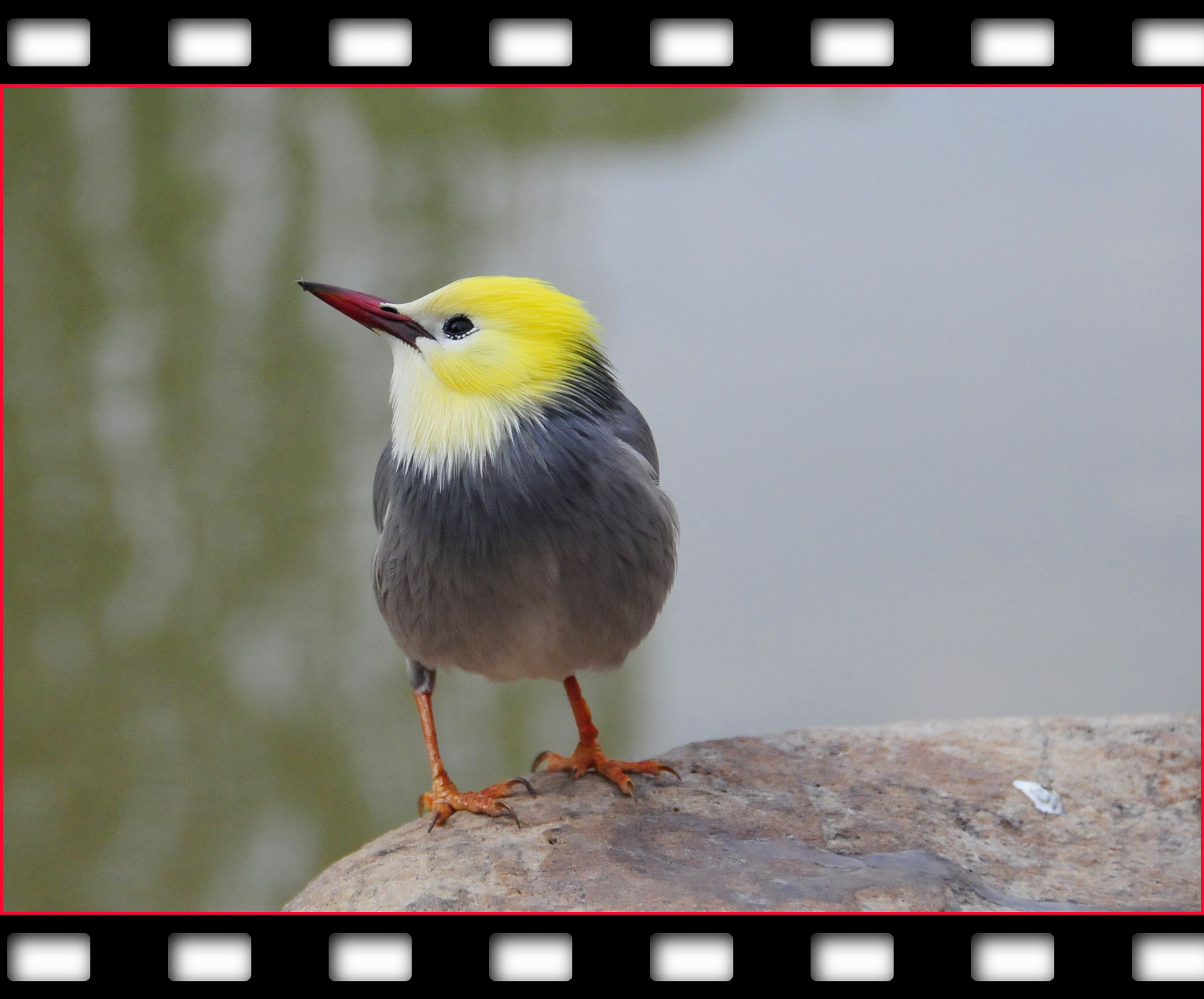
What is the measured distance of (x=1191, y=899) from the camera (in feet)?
8.46

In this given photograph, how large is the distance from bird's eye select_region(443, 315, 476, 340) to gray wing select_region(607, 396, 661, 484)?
0.37 m

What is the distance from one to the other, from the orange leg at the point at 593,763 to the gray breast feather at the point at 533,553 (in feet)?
1.17

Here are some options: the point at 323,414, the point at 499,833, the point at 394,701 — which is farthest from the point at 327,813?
the point at 499,833

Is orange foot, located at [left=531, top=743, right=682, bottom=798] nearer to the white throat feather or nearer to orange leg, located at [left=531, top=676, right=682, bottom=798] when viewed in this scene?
orange leg, located at [left=531, top=676, right=682, bottom=798]

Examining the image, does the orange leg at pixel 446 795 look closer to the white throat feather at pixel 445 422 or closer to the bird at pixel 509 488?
the bird at pixel 509 488

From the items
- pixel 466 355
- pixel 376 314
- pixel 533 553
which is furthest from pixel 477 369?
pixel 533 553

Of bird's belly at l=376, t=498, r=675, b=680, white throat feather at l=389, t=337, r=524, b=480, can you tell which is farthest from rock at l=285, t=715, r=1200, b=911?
white throat feather at l=389, t=337, r=524, b=480

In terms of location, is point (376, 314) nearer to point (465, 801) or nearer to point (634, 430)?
point (634, 430)

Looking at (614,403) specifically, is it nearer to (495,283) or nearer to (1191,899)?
(495,283)

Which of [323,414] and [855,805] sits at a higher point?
[323,414]

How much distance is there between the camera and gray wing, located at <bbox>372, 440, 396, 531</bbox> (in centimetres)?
266

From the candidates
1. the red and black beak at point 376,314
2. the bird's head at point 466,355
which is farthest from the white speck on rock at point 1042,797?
the red and black beak at point 376,314

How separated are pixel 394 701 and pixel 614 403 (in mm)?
3957

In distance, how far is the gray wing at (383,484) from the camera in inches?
105
